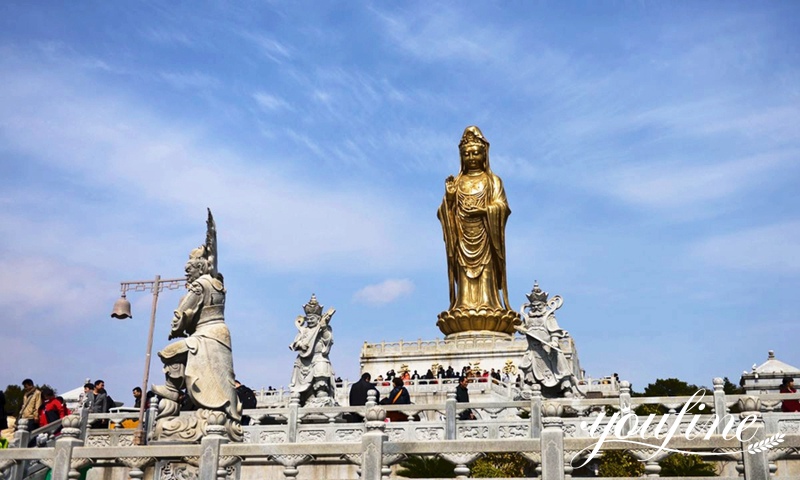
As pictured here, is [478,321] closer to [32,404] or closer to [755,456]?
[32,404]

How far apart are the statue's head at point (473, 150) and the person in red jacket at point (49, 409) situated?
21056mm

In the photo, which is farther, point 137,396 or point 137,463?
point 137,396

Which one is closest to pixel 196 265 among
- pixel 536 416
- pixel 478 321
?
pixel 536 416

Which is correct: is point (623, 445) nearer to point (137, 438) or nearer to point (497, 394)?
point (137, 438)

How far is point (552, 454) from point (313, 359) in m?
10.4

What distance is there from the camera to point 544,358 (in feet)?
48.8

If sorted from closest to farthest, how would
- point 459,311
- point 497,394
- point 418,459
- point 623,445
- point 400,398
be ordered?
point 623,445, point 418,459, point 400,398, point 497,394, point 459,311

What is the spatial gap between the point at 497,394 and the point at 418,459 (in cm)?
1045

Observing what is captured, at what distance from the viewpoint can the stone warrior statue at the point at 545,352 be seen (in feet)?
48.0

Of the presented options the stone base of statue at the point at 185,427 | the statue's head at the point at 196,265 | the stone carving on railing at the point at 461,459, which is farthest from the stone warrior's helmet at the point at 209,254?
the stone carving on railing at the point at 461,459

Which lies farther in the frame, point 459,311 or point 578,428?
point 459,311

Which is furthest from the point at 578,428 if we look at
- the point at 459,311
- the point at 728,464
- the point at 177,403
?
the point at 459,311

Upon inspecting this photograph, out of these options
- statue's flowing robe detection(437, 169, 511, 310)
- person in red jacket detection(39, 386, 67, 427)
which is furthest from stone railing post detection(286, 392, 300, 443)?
statue's flowing robe detection(437, 169, 511, 310)

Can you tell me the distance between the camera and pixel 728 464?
9.69m
